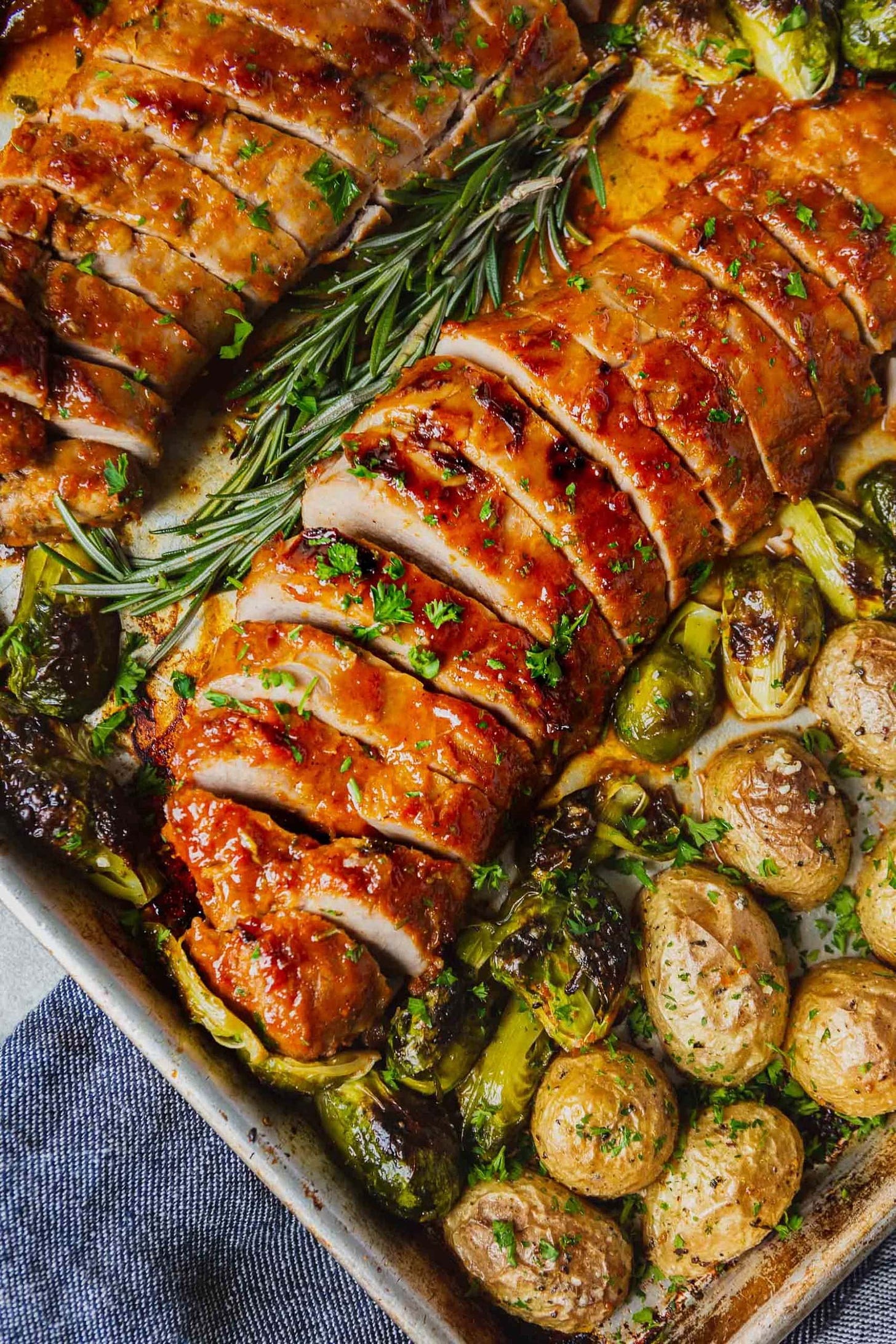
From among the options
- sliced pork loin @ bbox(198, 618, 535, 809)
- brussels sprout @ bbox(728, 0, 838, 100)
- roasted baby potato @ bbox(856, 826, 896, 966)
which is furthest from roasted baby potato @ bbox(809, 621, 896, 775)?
brussels sprout @ bbox(728, 0, 838, 100)

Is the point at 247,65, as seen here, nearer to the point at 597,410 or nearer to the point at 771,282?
the point at 597,410

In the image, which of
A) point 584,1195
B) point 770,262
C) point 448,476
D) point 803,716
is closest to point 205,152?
point 448,476

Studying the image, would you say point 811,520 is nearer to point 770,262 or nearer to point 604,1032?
point 770,262

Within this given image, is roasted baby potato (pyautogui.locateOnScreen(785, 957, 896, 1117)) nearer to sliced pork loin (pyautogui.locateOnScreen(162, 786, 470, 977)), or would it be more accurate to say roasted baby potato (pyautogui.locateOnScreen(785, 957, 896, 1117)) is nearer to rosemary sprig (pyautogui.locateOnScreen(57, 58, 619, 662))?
sliced pork loin (pyautogui.locateOnScreen(162, 786, 470, 977))

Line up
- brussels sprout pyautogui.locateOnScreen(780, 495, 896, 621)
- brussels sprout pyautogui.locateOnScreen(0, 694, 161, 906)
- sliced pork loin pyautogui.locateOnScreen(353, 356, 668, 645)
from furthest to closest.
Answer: brussels sprout pyautogui.locateOnScreen(780, 495, 896, 621) < brussels sprout pyautogui.locateOnScreen(0, 694, 161, 906) < sliced pork loin pyautogui.locateOnScreen(353, 356, 668, 645)

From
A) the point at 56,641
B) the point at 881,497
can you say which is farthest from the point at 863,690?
the point at 56,641
